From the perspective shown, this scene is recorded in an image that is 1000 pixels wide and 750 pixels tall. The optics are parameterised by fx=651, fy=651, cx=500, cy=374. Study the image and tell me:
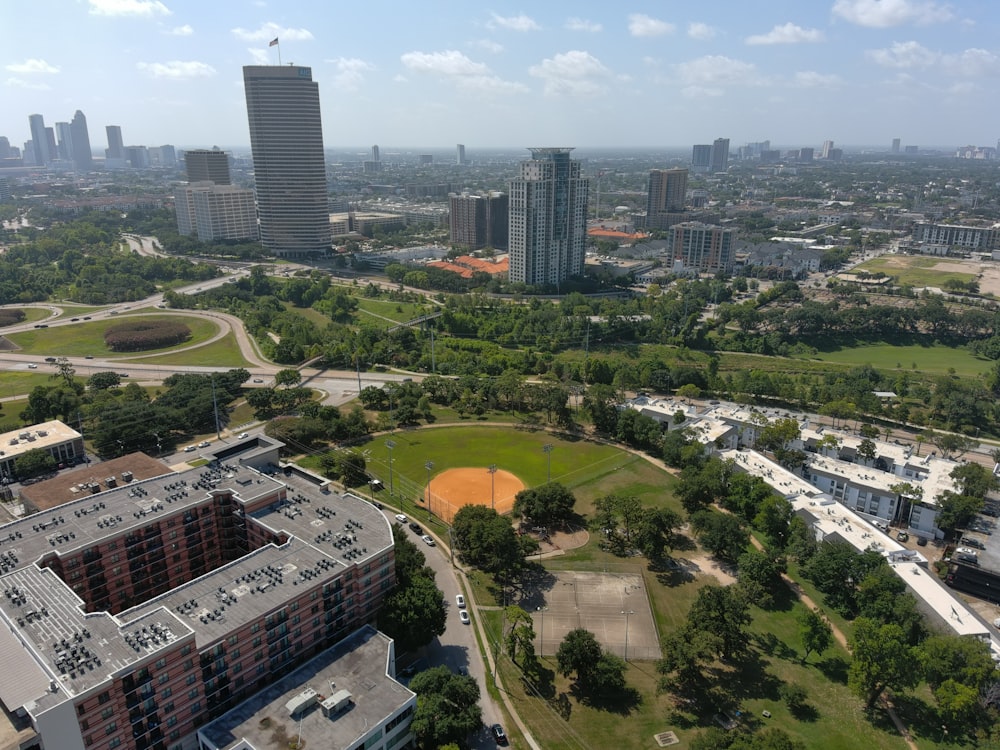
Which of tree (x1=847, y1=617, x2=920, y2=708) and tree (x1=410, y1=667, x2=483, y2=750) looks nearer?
tree (x1=410, y1=667, x2=483, y2=750)

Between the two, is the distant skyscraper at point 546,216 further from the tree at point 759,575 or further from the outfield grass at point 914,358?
the tree at point 759,575

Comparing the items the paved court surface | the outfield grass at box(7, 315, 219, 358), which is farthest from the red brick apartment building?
the outfield grass at box(7, 315, 219, 358)

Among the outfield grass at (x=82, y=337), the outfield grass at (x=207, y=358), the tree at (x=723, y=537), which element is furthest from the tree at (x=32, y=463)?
the tree at (x=723, y=537)

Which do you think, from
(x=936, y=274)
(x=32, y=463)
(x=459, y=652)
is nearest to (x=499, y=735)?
(x=459, y=652)

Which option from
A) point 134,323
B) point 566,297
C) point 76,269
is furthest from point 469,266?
point 76,269

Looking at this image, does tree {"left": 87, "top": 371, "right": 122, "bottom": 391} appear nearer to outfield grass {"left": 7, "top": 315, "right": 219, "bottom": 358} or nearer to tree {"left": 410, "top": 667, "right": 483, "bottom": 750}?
outfield grass {"left": 7, "top": 315, "right": 219, "bottom": 358}

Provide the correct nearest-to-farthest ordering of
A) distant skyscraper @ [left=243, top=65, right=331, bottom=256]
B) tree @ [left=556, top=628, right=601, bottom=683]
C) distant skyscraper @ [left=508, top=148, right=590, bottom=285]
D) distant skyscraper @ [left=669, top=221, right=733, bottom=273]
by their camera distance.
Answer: tree @ [left=556, top=628, right=601, bottom=683], distant skyscraper @ [left=508, top=148, right=590, bottom=285], distant skyscraper @ [left=243, top=65, right=331, bottom=256], distant skyscraper @ [left=669, top=221, right=733, bottom=273]
